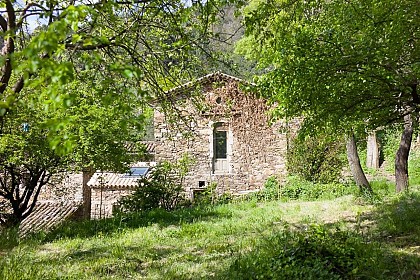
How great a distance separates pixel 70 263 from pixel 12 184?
4547 mm

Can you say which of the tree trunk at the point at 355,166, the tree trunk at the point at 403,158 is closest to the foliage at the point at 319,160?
the tree trunk at the point at 355,166

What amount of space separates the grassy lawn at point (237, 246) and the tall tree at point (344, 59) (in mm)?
1741

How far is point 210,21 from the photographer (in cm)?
463

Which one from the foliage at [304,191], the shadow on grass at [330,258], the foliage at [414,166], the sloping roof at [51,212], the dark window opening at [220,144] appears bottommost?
the sloping roof at [51,212]

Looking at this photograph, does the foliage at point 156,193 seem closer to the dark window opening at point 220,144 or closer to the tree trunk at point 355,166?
the dark window opening at point 220,144

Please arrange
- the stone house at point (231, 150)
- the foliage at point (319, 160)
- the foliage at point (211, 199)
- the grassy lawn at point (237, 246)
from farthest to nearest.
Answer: the stone house at point (231, 150), the foliage at point (319, 160), the foliage at point (211, 199), the grassy lawn at point (237, 246)

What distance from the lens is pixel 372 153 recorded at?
60.4 ft

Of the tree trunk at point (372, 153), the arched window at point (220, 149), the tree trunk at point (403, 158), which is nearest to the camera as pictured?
the tree trunk at point (403, 158)

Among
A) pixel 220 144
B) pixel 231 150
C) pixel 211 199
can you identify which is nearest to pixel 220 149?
pixel 220 144

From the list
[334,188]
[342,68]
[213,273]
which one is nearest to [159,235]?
[213,273]

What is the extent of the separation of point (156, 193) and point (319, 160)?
19.5 feet

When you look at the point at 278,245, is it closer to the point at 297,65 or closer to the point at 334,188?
the point at 297,65

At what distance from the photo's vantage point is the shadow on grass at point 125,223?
25.0 ft

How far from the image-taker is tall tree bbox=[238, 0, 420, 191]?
15.4 ft
